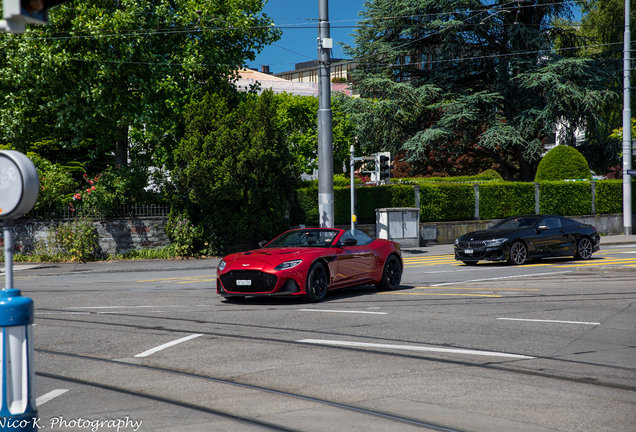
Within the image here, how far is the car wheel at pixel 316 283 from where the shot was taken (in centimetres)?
1103

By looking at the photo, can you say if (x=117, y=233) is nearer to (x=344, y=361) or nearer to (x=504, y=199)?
(x=504, y=199)

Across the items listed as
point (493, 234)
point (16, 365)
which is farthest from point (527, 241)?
point (16, 365)

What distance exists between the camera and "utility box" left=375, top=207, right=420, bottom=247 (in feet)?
86.2

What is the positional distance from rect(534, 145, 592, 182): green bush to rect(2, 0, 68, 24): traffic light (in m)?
34.6

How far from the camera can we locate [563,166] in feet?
115

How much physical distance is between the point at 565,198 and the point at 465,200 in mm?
6512

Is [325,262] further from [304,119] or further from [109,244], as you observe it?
[304,119]

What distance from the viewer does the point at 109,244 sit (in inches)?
919

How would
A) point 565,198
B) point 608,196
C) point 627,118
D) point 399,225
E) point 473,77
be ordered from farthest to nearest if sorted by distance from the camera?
point 473,77, point 608,196, point 565,198, point 627,118, point 399,225

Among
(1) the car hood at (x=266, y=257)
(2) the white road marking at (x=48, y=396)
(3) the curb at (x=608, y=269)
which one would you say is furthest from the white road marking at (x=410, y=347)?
(3) the curb at (x=608, y=269)

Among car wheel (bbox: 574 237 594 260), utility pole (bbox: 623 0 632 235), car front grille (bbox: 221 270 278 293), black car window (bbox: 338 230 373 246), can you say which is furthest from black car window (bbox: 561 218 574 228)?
utility pole (bbox: 623 0 632 235)

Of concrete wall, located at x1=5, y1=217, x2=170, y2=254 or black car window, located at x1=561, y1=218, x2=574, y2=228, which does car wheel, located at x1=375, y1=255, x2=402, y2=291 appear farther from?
concrete wall, located at x1=5, y1=217, x2=170, y2=254

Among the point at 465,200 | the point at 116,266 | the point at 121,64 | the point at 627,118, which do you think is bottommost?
the point at 116,266

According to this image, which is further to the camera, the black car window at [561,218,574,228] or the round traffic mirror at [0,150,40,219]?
the black car window at [561,218,574,228]
